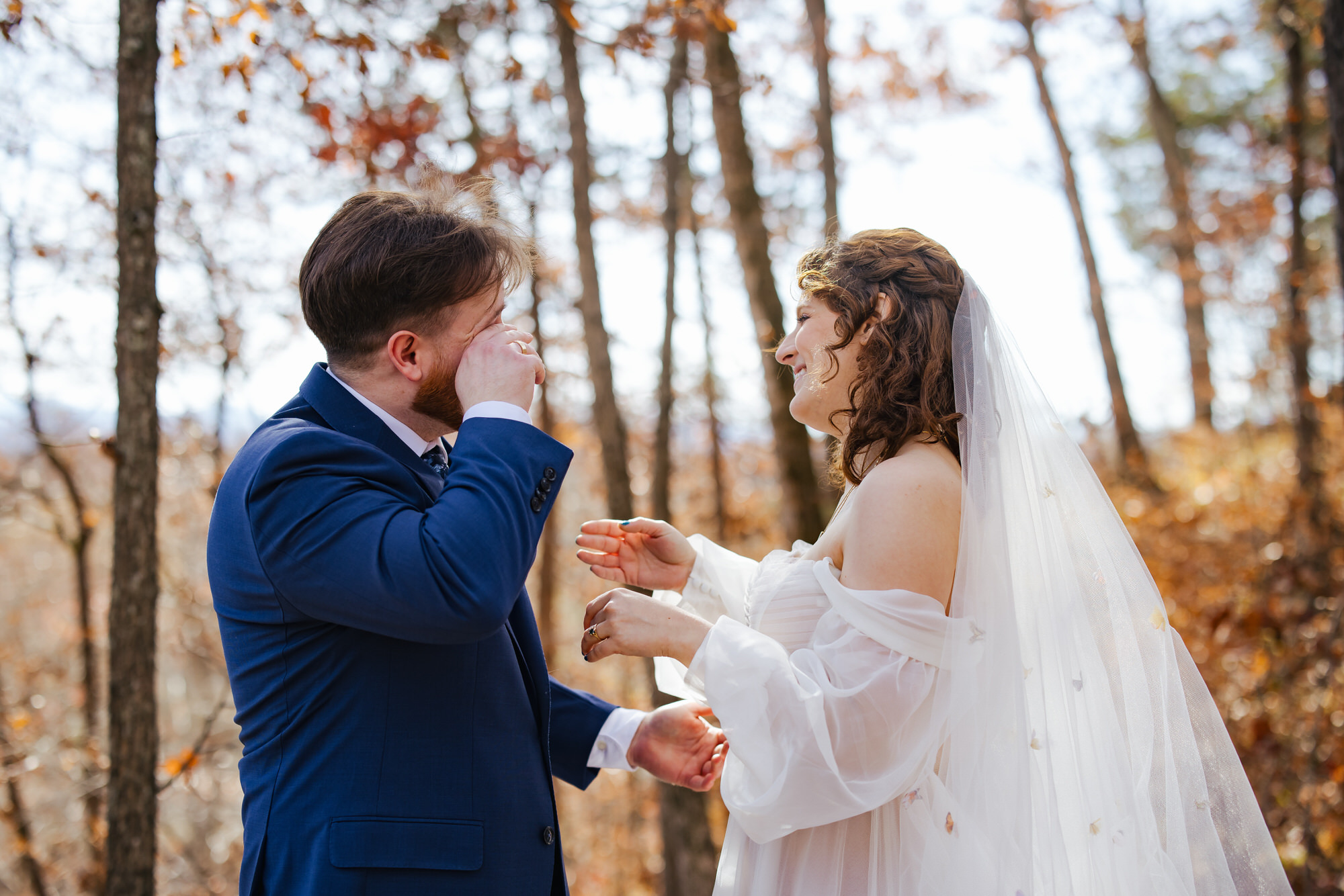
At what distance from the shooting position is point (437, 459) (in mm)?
2113

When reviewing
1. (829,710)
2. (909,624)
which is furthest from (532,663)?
(909,624)

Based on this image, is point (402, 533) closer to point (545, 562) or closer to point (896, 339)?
point (896, 339)

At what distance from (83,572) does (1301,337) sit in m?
10.8

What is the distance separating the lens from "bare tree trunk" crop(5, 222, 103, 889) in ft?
20.5

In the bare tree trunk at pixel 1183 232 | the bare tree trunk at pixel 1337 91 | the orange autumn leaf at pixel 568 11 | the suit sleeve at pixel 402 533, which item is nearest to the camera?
the suit sleeve at pixel 402 533

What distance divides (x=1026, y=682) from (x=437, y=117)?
20.0ft

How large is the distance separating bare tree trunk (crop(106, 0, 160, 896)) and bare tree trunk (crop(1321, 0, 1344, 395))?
484 cm

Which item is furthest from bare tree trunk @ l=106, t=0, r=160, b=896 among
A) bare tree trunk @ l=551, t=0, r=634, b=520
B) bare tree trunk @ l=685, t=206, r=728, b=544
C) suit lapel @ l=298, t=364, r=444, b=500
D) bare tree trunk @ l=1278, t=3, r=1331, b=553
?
bare tree trunk @ l=685, t=206, r=728, b=544

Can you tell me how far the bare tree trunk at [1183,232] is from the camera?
13.8 m

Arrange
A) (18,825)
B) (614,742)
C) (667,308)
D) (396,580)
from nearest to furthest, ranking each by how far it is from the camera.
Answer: (396,580) < (614,742) < (18,825) < (667,308)

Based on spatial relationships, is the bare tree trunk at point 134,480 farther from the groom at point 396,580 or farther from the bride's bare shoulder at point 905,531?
the bride's bare shoulder at point 905,531

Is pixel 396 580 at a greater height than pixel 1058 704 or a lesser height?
greater

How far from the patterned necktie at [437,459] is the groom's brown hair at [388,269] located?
26cm

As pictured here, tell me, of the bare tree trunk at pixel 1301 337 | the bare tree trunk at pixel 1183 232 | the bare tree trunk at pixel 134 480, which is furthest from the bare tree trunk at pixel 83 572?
the bare tree trunk at pixel 1183 232
